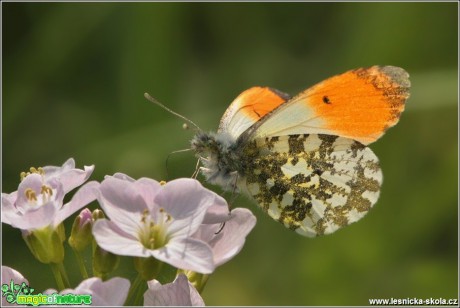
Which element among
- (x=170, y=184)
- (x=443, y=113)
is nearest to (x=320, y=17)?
(x=443, y=113)

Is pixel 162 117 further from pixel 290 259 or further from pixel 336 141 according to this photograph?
pixel 336 141

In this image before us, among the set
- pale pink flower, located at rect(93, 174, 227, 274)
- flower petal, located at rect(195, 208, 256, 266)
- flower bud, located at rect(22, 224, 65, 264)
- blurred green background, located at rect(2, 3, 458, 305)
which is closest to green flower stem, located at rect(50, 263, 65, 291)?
flower bud, located at rect(22, 224, 65, 264)

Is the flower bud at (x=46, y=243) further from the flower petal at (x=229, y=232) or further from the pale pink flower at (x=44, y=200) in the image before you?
the flower petal at (x=229, y=232)

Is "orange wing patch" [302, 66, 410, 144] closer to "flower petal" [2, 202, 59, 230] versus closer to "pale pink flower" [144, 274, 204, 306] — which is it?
"pale pink flower" [144, 274, 204, 306]

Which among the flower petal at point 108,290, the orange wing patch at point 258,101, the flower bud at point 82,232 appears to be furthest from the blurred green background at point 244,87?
the flower petal at point 108,290

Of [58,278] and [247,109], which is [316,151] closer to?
[247,109]

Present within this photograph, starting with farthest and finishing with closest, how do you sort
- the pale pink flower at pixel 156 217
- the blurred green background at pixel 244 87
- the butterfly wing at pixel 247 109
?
the blurred green background at pixel 244 87, the butterfly wing at pixel 247 109, the pale pink flower at pixel 156 217
